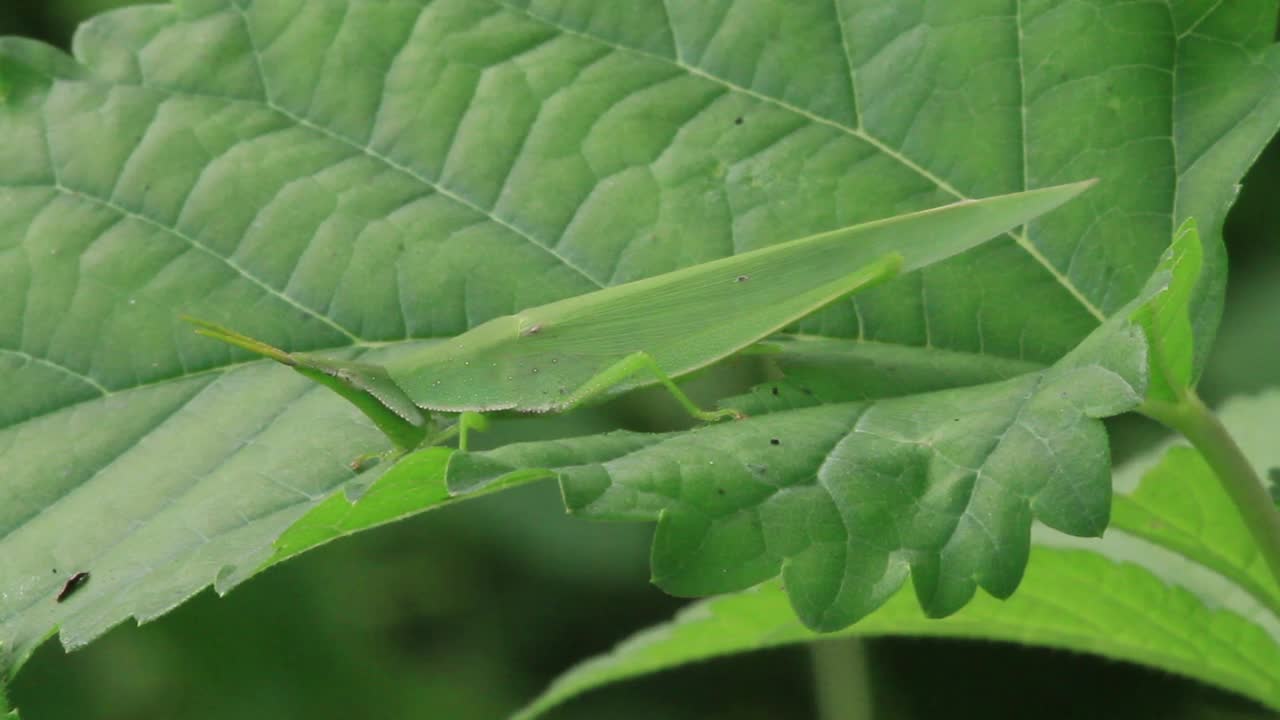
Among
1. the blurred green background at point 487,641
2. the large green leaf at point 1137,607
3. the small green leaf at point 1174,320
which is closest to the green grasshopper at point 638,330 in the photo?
the small green leaf at point 1174,320

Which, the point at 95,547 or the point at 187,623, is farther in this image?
the point at 187,623

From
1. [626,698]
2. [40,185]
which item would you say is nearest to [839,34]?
[40,185]

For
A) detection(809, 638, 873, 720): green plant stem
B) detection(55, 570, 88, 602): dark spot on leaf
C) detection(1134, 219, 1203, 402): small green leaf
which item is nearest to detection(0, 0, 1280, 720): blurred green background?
detection(809, 638, 873, 720): green plant stem

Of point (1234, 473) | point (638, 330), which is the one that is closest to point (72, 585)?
point (638, 330)

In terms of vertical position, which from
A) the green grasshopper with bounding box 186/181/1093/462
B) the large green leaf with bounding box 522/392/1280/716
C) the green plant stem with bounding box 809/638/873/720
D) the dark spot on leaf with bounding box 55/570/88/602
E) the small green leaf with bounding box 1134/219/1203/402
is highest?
the small green leaf with bounding box 1134/219/1203/402

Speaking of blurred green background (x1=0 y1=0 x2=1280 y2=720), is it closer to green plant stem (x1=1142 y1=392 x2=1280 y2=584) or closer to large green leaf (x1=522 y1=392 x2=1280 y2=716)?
large green leaf (x1=522 y1=392 x2=1280 y2=716)

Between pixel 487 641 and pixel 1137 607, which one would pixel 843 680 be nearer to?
pixel 1137 607

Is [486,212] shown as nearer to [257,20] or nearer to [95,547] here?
[257,20]
